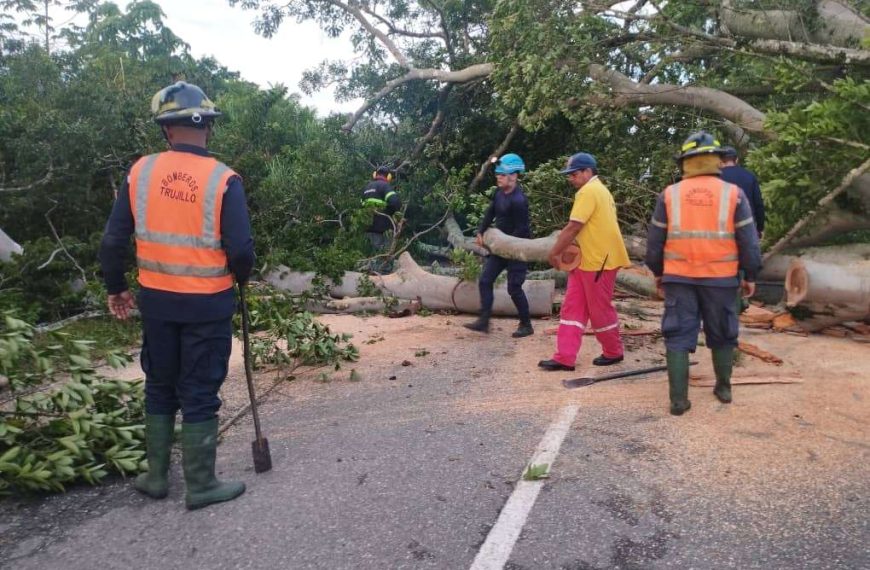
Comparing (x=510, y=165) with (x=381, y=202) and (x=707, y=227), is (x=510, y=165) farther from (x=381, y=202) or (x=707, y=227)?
(x=381, y=202)

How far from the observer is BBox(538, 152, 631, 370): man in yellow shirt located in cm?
493

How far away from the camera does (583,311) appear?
509 cm

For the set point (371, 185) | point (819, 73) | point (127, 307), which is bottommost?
point (127, 307)

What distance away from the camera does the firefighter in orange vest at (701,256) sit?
388 cm

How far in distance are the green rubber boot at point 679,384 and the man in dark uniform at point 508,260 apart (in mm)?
2515

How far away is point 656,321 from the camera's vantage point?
7.03 meters

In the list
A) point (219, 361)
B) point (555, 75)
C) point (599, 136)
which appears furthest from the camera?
point (599, 136)

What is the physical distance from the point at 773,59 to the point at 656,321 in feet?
10.2

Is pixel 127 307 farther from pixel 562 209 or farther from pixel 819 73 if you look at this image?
pixel 819 73

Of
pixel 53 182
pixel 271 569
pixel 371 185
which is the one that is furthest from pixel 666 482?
pixel 53 182

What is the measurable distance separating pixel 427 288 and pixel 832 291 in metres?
4.11

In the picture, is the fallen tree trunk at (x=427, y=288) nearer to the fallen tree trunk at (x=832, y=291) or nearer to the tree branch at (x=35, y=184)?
the fallen tree trunk at (x=832, y=291)

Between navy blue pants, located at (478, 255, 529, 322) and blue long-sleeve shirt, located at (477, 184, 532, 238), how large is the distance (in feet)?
1.02

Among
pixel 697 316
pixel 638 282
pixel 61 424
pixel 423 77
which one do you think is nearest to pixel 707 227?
pixel 697 316
